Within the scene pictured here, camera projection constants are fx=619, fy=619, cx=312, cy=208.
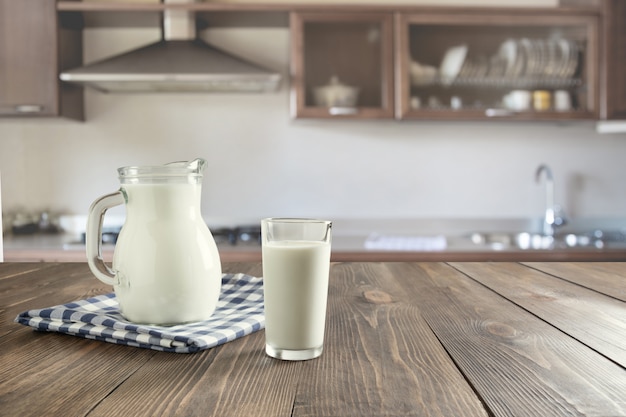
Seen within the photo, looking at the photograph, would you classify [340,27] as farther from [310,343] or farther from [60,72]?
[310,343]

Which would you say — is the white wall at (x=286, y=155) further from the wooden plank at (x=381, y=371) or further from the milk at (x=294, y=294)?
the milk at (x=294, y=294)

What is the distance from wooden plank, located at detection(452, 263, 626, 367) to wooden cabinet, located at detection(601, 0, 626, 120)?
1.75 meters

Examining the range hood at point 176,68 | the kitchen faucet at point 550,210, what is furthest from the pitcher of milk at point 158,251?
the kitchen faucet at point 550,210

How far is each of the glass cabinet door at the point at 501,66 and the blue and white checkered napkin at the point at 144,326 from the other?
6.66 feet

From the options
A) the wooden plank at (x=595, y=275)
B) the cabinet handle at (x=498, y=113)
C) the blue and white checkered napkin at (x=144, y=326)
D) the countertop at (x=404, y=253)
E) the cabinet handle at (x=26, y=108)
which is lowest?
the countertop at (x=404, y=253)

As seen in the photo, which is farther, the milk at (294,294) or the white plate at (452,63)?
the white plate at (452,63)

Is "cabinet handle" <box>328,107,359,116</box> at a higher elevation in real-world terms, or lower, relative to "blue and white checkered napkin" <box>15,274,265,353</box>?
higher

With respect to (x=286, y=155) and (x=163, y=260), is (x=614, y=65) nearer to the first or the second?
(x=286, y=155)

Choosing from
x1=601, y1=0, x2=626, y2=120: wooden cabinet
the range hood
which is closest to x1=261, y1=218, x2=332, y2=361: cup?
the range hood

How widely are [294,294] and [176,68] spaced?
2148 mm

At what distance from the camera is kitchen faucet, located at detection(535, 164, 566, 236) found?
9.66 ft

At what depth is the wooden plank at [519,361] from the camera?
0.46m

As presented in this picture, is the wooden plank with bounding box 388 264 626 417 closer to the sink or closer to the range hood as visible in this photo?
the range hood

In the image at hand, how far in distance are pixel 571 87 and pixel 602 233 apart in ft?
2.40
